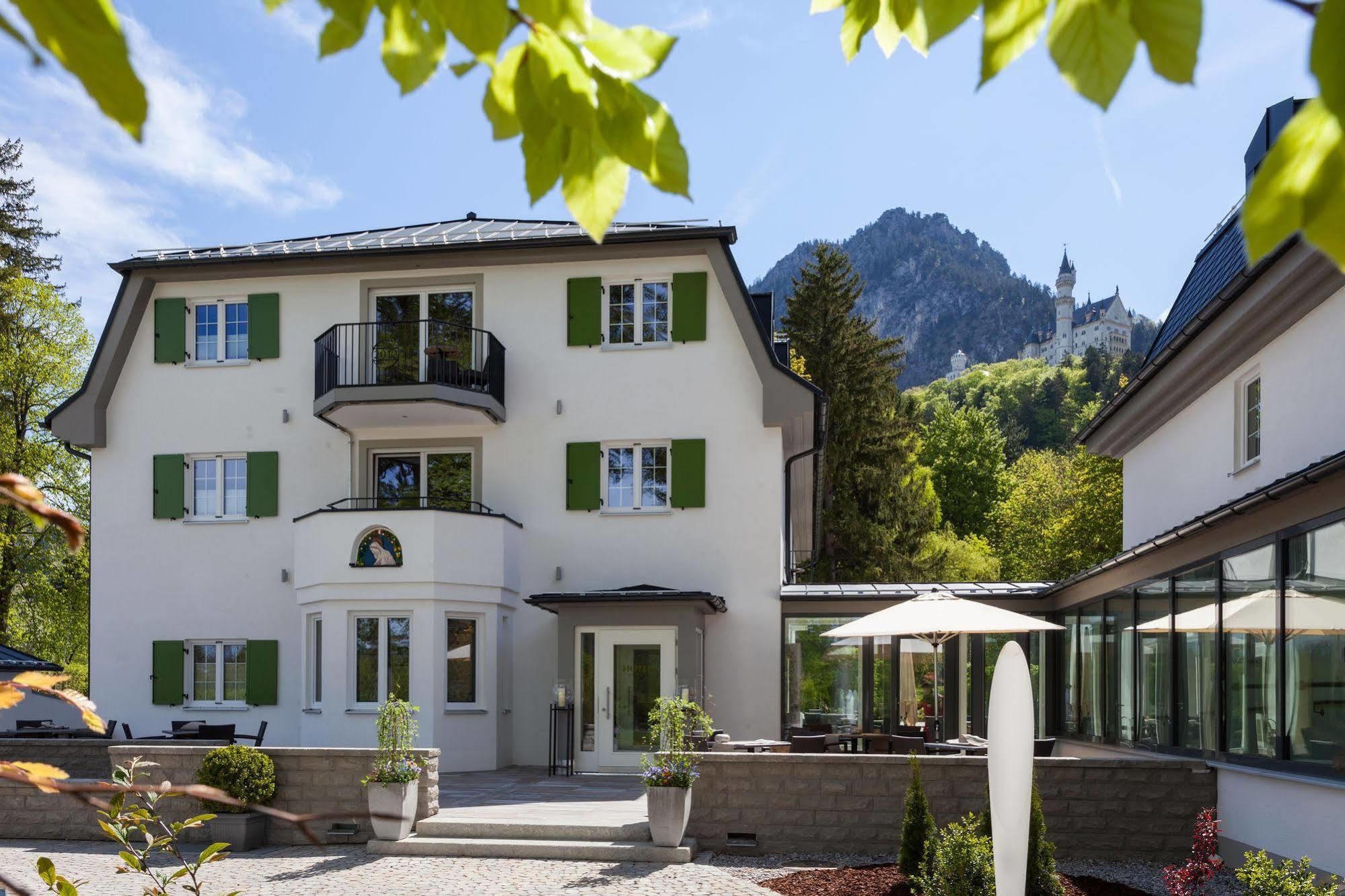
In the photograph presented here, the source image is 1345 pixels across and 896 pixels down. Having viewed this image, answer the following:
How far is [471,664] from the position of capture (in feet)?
61.2

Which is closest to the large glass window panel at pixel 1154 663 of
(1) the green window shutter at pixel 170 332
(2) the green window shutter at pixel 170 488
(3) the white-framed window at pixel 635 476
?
(3) the white-framed window at pixel 635 476

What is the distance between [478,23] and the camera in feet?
4.10

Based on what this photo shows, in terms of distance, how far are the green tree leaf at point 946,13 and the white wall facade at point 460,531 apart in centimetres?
1738

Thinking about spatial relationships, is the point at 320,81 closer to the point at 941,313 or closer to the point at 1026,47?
the point at 1026,47

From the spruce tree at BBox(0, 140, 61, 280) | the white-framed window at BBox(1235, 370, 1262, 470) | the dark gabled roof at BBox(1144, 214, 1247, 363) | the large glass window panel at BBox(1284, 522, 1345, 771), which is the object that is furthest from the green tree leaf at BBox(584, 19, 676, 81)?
the spruce tree at BBox(0, 140, 61, 280)

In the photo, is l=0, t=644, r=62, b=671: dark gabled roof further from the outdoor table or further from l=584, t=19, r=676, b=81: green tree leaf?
l=584, t=19, r=676, b=81: green tree leaf

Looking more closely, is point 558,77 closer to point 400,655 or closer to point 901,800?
point 901,800

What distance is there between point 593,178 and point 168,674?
67.8 feet

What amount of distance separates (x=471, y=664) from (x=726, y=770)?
25.2 feet

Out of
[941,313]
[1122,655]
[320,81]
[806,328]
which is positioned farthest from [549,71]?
[941,313]

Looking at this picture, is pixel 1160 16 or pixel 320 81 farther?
pixel 320 81

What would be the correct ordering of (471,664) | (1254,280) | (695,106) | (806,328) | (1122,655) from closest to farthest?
(695,106) < (1254,280) < (1122,655) < (471,664) < (806,328)

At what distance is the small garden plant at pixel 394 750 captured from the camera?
39.9 ft

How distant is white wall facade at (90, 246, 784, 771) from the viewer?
728 inches
